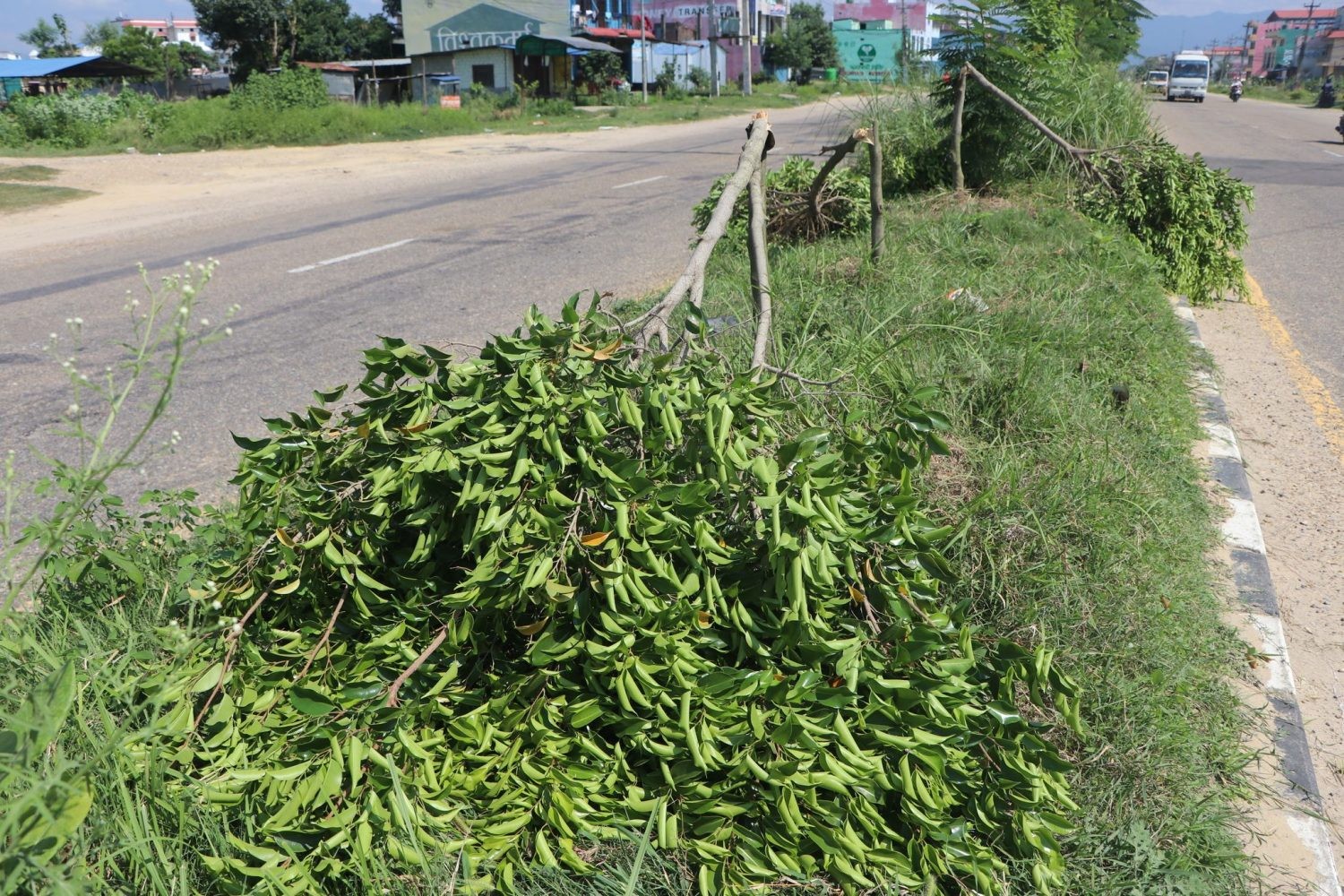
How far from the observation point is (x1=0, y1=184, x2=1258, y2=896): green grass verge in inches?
86.3

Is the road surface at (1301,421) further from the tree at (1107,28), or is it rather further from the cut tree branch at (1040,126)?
the tree at (1107,28)

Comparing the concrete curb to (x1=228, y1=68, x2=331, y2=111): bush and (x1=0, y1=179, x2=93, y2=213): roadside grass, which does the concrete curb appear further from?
(x1=228, y1=68, x2=331, y2=111): bush

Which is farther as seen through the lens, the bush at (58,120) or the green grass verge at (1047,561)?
the bush at (58,120)

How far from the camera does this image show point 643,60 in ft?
142

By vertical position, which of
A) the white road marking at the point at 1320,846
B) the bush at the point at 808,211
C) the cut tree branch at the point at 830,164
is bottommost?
the white road marking at the point at 1320,846

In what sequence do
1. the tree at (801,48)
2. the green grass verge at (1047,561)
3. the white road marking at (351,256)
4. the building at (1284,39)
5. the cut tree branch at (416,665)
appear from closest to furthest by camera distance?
the green grass verge at (1047,561)
the cut tree branch at (416,665)
the white road marking at (351,256)
the tree at (801,48)
the building at (1284,39)

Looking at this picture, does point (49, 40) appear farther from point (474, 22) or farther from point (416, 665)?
point (416, 665)

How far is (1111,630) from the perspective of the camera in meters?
3.00

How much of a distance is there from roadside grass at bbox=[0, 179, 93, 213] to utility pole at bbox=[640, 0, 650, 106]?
28551 millimetres

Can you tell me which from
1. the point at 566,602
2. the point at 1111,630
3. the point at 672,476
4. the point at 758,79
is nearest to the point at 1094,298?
the point at 1111,630

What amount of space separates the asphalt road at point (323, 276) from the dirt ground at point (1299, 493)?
145 inches

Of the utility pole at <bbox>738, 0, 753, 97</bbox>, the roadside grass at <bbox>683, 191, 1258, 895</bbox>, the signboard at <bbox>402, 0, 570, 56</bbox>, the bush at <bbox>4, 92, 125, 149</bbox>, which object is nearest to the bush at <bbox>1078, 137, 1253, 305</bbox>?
the roadside grass at <bbox>683, 191, 1258, 895</bbox>

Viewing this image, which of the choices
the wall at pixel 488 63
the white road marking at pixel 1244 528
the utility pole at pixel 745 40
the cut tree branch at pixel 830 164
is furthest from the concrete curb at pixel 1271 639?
the wall at pixel 488 63

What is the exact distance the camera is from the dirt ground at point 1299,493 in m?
3.21
